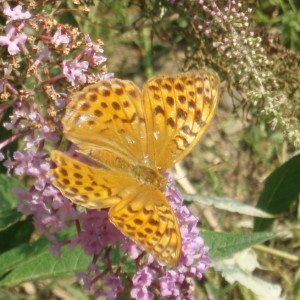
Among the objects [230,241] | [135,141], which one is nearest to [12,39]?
[135,141]

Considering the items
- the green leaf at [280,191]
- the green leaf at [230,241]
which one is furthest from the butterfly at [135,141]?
the green leaf at [280,191]

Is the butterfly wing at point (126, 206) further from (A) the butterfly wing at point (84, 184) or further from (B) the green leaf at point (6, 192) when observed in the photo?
(B) the green leaf at point (6, 192)

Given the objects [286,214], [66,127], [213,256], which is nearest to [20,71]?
[66,127]

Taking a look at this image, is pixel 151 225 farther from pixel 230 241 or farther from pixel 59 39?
pixel 230 241

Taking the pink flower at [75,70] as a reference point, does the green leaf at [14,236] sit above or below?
below

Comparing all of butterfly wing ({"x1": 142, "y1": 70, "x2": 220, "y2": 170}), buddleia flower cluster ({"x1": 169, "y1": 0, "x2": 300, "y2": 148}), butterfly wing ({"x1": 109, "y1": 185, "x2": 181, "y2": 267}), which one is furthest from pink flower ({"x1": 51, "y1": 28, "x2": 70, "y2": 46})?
buddleia flower cluster ({"x1": 169, "y1": 0, "x2": 300, "y2": 148})

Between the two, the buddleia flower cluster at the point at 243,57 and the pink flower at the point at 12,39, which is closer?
the pink flower at the point at 12,39

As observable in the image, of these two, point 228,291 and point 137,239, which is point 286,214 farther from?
point 137,239
